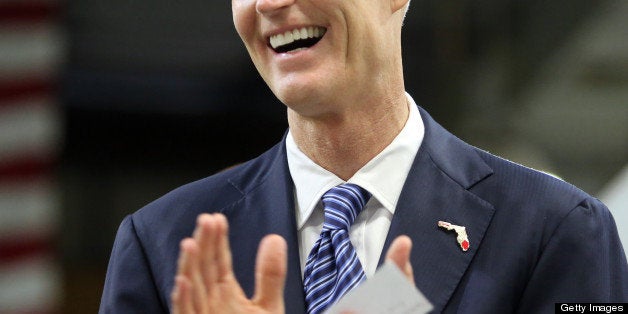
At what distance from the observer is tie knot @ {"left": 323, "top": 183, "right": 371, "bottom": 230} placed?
1629 mm

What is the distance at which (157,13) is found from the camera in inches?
193

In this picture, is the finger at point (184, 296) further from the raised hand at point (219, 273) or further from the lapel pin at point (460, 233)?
the lapel pin at point (460, 233)

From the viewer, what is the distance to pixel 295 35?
1.63m

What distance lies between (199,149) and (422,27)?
1.27 meters

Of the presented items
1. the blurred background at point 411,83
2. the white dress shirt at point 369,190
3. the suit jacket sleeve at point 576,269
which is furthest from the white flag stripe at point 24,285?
the blurred background at point 411,83

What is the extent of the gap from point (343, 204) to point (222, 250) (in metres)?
0.40

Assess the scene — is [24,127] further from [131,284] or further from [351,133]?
[351,133]

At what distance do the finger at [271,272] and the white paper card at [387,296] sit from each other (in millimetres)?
73

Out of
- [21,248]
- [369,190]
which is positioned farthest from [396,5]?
[21,248]

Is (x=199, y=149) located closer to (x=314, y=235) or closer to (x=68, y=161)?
(x=68, y=161)

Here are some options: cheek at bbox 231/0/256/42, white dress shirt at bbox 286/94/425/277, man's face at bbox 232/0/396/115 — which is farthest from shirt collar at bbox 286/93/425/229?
cheek at bbox 231/0/256/42

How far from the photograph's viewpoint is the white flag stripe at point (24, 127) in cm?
167

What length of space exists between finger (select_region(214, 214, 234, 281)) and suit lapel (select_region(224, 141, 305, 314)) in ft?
0.95

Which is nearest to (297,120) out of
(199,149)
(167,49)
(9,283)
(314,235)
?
(314,235)
